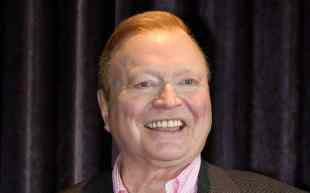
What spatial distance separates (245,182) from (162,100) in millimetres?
291

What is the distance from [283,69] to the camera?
1464 millimetres

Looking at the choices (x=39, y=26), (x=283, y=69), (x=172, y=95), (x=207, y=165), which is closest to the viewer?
(x=172, y=95)

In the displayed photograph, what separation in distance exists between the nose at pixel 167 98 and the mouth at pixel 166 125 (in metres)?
0.05

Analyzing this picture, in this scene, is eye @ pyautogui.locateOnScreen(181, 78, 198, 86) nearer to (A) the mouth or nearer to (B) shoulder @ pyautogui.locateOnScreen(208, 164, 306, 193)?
(A) the mouth

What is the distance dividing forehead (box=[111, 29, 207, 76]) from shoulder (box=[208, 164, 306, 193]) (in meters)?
0.26

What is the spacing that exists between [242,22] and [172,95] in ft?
1.42

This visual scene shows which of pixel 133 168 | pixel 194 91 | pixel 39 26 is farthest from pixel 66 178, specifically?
pixel 194 91

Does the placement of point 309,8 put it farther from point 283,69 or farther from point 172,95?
point 172,95

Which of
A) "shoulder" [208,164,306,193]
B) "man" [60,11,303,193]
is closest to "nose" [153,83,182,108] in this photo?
"man" [60,11,303,193]

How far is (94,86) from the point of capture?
159 centimetres

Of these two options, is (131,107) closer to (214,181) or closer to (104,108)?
(104,108)

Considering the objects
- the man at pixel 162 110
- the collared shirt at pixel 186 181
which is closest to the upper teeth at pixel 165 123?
the man at pixel 162 110

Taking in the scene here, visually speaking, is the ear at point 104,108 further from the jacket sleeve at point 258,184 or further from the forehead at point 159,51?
the jacket sleeve at point 258,184

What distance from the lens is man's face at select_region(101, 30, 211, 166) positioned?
1.22 m
